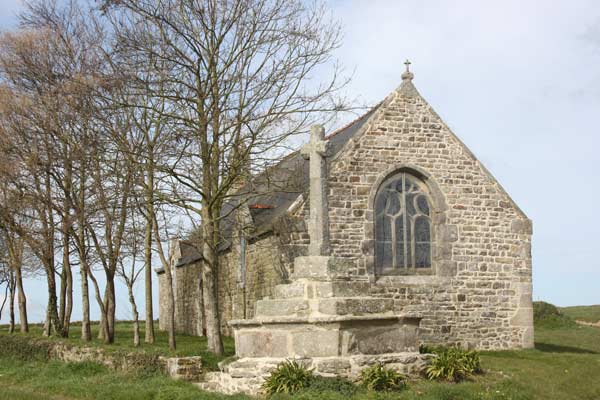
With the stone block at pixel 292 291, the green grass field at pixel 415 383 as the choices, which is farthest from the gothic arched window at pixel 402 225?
the stone block at pixel 292 291

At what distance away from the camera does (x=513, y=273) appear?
21.0 m

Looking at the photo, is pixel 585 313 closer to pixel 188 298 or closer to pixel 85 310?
pixel 188 298

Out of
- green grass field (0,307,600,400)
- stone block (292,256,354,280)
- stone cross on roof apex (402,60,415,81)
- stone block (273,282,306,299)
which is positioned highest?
stone cross on roof apex (402,60,415,81)

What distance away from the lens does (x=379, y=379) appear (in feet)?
39.3

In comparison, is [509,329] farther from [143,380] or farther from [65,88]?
[65,88]

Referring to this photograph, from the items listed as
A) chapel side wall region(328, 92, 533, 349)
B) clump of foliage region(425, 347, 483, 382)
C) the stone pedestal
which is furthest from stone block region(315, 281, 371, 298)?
chapel side wall region(328, 92, 533, 349)

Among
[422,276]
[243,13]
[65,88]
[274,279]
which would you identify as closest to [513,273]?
[422,276]

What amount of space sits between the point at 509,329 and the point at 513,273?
1526mm

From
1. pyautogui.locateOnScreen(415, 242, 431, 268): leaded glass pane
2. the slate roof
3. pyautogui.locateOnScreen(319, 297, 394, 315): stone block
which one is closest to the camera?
pyautogui.locateOnScreen(319, 297, 394, 315): stone block

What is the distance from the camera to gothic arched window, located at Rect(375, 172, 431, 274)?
20000 mm

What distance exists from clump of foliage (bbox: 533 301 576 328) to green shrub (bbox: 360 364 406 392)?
20.8 m

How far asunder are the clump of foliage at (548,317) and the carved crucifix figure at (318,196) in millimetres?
20660

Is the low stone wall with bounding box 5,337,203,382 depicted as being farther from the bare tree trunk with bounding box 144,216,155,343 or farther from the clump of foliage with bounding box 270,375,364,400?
the clump of foliage with bounding box 270,375,364,400

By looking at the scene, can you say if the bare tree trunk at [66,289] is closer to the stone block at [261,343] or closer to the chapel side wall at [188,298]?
the chapel side wall at [188,298]
